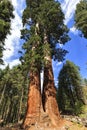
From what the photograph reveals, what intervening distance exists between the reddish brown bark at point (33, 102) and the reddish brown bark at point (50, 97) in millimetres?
966

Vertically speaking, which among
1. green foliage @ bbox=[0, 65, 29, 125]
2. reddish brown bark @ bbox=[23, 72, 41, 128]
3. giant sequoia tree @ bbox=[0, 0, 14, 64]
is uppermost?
green foliage @ bbox=[0, 65, 29, 125]

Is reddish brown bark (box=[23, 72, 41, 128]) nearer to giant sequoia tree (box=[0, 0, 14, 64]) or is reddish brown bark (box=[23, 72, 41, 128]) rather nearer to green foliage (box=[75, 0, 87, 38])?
giant sequoia tree (box=[0, 0, 14, 64])

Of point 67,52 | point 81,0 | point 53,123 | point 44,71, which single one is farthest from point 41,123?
point 81,0

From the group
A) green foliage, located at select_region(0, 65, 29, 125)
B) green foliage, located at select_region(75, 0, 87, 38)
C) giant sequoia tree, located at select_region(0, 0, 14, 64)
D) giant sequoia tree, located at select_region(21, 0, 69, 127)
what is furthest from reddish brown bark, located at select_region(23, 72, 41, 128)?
green foliage, located at select_region(0, 65, 29, 125)

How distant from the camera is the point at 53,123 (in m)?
18.3

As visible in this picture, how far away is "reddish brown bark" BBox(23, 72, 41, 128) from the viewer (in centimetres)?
1809

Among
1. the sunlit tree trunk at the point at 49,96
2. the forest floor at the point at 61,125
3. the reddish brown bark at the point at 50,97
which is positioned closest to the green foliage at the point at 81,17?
the sunlit tree trunk at the point at 49,96

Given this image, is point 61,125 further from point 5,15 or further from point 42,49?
point 5,15

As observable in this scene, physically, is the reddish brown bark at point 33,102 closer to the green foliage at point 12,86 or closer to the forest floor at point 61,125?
the forest floor at point 61,125

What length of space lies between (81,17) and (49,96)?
32.8ft

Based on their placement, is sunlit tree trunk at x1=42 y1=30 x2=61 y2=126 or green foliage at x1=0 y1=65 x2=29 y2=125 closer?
sunlit tree trunk at x1=42 y1=30 x2=61 y2=126

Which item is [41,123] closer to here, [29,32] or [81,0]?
[29,32]

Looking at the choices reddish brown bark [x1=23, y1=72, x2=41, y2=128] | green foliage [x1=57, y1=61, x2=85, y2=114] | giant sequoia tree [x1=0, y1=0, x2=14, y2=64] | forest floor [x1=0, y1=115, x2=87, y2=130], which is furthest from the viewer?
green foliage [x1=57, y1=61, x2=85, y2=114]

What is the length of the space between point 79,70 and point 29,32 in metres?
23.8
